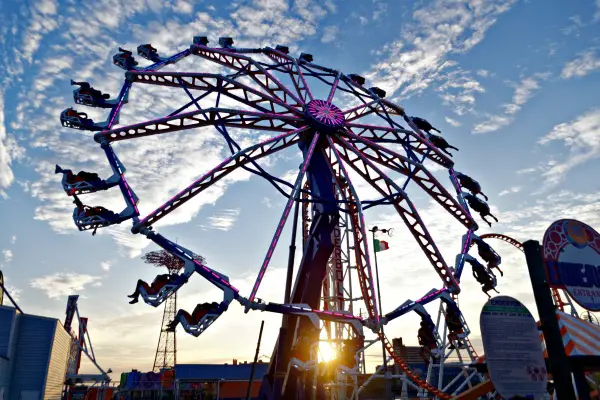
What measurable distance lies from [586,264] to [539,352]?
20.4ft

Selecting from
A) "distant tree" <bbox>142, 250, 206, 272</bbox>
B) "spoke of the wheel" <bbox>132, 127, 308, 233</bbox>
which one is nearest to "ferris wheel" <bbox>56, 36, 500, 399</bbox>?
"spoke of the wheel" <bbox>132, 127, 308, 233</bbox>

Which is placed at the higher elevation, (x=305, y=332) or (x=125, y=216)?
(x=125, y=216)

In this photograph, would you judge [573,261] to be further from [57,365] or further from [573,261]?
[57,365]

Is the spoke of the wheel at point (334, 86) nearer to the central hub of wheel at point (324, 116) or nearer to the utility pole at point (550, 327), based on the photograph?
the central hub of wheel at point (324, 116)

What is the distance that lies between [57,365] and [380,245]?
2849cm

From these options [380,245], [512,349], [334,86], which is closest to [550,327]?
[512,349]

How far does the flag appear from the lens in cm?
3700

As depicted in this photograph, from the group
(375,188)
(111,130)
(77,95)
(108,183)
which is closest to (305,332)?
(375,188)

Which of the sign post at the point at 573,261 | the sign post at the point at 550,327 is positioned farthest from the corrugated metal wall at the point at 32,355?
the sign post at the point at 550,327

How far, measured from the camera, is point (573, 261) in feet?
36.4

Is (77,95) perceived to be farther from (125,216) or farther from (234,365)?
(234,365)

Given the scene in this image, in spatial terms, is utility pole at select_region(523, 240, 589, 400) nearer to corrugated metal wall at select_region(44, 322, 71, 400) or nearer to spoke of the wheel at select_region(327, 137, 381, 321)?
spoke of the wheel at select_region(327, 137, 381, 321)

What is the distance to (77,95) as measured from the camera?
20.2m

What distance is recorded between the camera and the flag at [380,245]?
37000 millimetres
